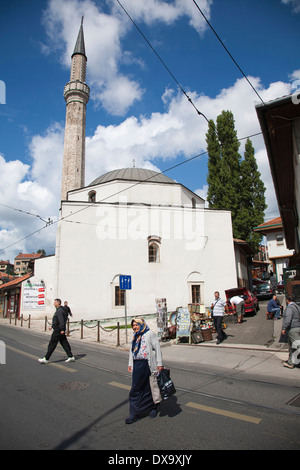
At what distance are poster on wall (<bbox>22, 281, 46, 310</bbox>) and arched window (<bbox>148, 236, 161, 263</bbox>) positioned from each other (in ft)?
30.6

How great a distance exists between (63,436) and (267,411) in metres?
3.03

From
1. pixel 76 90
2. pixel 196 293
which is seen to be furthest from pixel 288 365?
pixel 76 90

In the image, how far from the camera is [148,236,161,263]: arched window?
77.2 feet

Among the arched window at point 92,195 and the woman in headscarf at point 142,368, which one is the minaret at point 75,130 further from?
the woman in headscarf at point 142,368

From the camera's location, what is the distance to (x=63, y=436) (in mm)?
3717

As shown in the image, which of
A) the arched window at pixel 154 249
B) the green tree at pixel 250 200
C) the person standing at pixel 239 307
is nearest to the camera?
the person standing at pixel 239 307

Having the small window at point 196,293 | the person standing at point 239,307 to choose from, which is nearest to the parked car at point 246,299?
the person standing at point 239,307

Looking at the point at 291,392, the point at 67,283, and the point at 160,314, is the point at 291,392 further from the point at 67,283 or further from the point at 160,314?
the point at 67,283

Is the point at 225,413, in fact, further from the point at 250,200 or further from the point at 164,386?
the point at 250,200

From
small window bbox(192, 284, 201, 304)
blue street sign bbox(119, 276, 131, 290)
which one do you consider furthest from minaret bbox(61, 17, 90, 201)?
blue street sign bbox(119, 276, 131, 290)

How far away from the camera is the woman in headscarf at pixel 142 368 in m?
4.24

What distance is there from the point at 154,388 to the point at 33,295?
22.0 m

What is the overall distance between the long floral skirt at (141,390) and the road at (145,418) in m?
0.20

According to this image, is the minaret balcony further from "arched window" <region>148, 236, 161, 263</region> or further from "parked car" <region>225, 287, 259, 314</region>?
"parked car" <region>225, 287, 259, 314</region>
